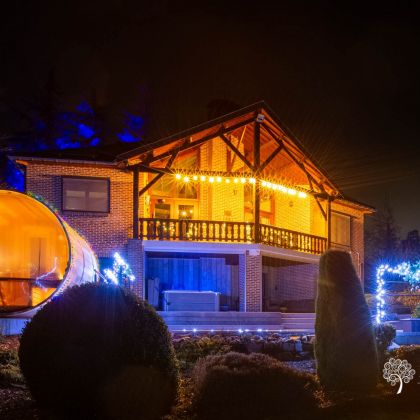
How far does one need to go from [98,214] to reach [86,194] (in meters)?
0.83

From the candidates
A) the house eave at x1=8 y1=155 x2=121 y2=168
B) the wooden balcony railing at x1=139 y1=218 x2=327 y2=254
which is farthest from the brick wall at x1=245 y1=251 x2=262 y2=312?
the house eave at x1=8 y1=155 x2=121 y2=168

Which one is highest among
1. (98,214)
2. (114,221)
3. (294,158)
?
(294,158)

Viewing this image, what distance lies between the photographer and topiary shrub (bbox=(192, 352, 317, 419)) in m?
8.51

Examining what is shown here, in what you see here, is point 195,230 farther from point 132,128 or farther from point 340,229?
point 132,128

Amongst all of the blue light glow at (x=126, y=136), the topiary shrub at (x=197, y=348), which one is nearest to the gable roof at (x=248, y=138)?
the topiary shrub at (x=197, y=348)

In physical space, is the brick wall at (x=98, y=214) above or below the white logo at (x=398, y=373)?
above

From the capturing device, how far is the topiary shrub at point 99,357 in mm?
7590

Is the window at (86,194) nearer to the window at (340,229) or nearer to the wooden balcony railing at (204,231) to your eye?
the wooden balcony railing at (204,231)

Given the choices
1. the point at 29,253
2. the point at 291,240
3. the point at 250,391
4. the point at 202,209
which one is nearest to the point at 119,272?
the point at 29,253

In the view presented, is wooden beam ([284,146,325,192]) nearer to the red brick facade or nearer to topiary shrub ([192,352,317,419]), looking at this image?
the red brick facade

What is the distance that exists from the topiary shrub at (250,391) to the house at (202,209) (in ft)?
39.0

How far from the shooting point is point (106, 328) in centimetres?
788

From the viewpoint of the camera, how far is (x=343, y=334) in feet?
34.5

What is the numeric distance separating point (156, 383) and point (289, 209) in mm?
21391
